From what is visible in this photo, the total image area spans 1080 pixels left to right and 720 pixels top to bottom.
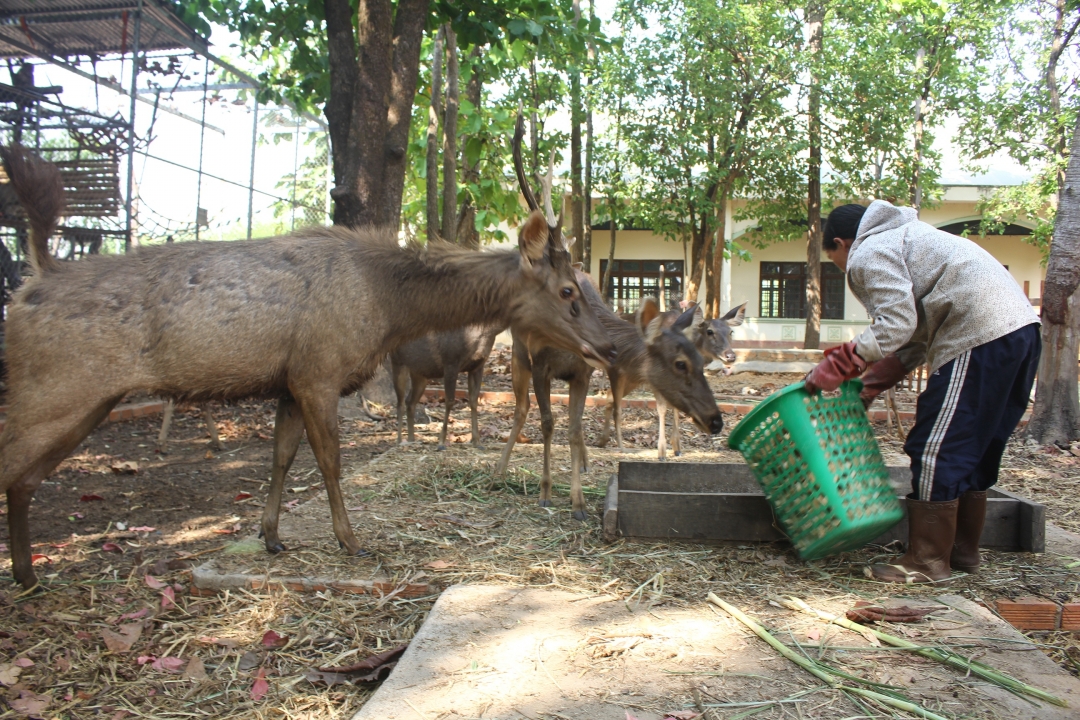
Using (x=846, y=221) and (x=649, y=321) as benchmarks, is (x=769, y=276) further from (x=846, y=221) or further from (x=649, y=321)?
(x=846, y=221)

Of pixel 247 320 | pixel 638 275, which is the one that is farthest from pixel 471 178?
pixel 638 275

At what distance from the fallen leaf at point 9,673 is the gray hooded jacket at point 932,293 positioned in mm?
3890

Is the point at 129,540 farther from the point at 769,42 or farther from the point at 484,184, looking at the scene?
the point at 769,42

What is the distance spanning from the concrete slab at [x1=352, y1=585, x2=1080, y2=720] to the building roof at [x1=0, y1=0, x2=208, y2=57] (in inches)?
320

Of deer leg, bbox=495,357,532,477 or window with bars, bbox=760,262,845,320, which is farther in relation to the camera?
window with bars, bbox=760,262,845,320

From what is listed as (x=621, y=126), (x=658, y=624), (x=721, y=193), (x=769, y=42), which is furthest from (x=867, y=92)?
(x=658, y=624)

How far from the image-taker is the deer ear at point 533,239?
15.3 feet

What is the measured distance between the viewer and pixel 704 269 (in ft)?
68.3

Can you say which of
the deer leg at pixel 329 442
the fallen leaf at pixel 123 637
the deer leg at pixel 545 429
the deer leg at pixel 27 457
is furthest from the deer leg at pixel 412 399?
the fallen leaf at pixel 123 637

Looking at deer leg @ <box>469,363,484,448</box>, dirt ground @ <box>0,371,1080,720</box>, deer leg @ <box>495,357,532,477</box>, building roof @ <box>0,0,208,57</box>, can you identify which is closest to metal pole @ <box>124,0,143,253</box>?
building roof @ <box>0,0,208,57</box>

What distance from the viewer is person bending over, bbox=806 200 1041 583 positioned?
12.8 ft

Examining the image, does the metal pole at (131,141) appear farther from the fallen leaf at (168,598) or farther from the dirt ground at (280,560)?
the fallen leaf at (168,598)

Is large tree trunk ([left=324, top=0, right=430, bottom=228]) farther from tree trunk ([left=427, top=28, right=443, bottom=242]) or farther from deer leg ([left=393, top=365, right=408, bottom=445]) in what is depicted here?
tree trunk ([left=427, top=28, right=443, bottom=242])

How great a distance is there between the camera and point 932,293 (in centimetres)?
401
